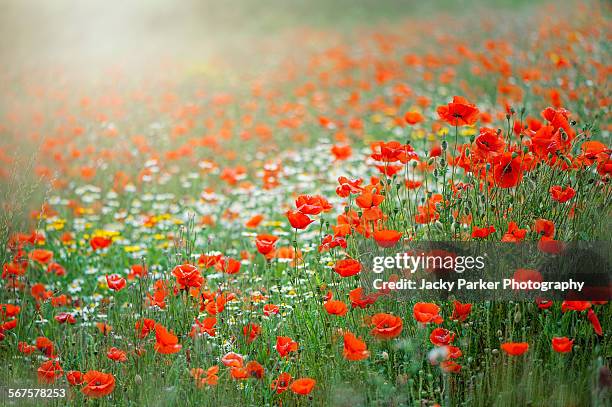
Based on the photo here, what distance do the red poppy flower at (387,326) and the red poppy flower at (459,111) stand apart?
85 centimetres

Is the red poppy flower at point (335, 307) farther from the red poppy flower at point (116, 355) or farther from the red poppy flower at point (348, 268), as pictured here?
the red poppy flower at point (116, 355)

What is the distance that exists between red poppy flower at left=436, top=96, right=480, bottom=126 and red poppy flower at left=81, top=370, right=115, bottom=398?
1555 millimetres

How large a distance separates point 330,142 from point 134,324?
13.8 ft

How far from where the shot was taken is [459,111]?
2.69 m

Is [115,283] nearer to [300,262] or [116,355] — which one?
[116,355]

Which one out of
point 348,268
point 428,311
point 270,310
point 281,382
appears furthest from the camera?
point 270,310

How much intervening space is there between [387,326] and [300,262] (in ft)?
4.10

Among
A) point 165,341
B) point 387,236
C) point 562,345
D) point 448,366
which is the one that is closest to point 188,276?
point 165,341

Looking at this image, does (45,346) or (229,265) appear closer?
(45,346)

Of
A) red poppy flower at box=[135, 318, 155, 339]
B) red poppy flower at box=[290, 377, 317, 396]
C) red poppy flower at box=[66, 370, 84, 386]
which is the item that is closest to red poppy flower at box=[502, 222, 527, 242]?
red poppy flower at box=[290, 377, 317, 396]

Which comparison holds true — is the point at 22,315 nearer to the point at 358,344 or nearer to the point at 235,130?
the point at 358,344

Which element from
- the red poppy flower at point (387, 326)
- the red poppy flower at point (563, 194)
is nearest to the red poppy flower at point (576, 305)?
the red poppy flower at point (563, 194)

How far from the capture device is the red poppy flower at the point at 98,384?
7.46ft

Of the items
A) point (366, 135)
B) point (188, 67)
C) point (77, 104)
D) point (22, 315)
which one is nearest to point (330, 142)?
point (366, 135)
